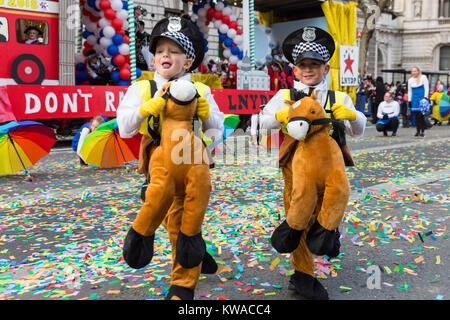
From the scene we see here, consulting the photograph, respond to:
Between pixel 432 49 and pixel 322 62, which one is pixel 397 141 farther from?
pixel 432 49

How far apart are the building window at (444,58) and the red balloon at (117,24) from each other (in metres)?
45.7

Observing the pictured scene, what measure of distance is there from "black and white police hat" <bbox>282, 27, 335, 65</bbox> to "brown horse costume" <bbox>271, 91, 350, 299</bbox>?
1.22ft

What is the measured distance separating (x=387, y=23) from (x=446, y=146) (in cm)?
4103

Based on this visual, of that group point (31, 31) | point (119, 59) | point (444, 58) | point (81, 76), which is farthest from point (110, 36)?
point (444, 58)

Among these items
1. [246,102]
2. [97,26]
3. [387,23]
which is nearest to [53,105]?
[97,26]

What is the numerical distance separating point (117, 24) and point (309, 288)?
1073 cm

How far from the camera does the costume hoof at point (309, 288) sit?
297 cm

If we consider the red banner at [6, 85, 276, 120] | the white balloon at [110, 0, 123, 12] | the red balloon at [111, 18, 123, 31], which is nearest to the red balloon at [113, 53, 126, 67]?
the red balloon at [111, 18, 123, 31]

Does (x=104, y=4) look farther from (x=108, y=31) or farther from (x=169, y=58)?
(x=169, y=58)

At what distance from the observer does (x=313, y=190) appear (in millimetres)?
2869

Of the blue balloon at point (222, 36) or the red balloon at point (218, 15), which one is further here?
the blue balloon at point (222, 36)

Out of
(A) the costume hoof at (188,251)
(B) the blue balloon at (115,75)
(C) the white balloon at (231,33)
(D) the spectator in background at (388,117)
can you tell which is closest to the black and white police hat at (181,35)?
(A) the costume hoof at (188,251)

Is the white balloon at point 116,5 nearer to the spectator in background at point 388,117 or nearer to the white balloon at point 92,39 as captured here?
the white balloon at point 92,39

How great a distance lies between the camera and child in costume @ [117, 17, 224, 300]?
8.93 ft
